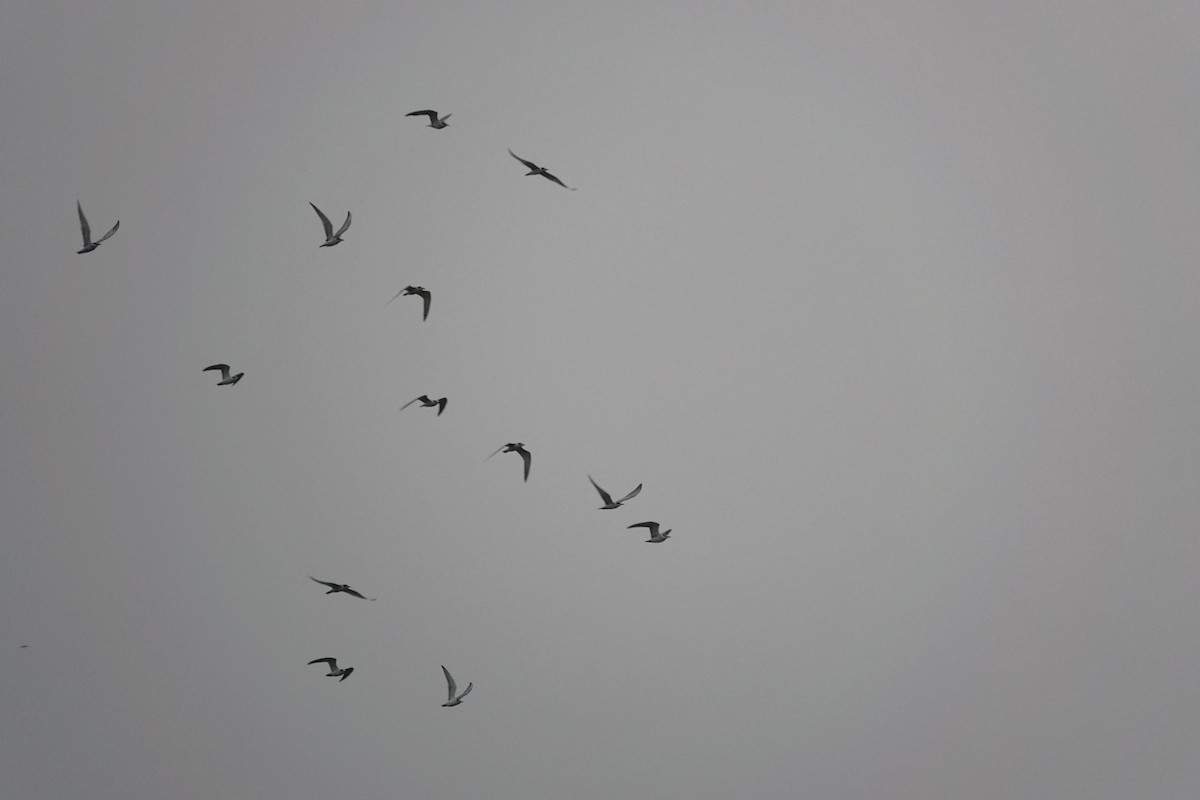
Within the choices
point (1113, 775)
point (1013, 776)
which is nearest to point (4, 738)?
point (1013, 776)

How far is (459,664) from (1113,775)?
58.8 metres

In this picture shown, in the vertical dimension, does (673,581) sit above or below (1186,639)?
below

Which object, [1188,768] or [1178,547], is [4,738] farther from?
[1178,547]

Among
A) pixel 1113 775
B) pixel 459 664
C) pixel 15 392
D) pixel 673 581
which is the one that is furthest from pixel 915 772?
pixel 15 392

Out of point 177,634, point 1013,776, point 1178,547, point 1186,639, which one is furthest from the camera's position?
point 1178,547

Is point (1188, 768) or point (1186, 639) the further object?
point (1186, 639)

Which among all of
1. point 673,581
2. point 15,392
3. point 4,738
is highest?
point 4,738

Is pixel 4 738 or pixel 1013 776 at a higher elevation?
pixel 1013 776

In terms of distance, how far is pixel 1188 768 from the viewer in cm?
10531

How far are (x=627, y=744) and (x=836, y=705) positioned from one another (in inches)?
899

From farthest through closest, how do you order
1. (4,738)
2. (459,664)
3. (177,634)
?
1. (459,664)
2. (177,634)
3. (4,738)

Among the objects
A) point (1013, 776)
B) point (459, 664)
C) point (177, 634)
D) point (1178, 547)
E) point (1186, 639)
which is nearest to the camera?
point (1013, 776)

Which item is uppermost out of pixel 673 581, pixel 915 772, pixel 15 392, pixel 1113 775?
pixel 1113 775

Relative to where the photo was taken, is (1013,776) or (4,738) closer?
(4,738)
